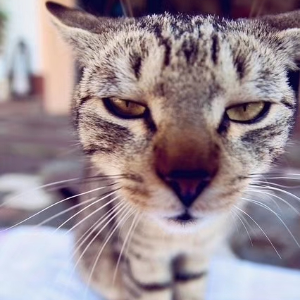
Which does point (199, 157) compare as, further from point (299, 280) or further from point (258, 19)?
point (299, 280)

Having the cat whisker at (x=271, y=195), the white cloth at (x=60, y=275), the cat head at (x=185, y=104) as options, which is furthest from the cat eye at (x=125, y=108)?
the white cloth at (x=60, y=275)

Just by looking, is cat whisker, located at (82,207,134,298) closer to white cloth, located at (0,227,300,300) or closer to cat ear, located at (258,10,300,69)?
white cloth, located at (0,227,300,300)

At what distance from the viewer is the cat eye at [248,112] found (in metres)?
0.37

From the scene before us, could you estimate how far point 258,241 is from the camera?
22.3 inches

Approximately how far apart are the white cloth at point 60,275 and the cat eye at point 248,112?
25 centimetres

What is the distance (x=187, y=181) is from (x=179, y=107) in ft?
0.19

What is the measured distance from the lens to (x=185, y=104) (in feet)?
1.14

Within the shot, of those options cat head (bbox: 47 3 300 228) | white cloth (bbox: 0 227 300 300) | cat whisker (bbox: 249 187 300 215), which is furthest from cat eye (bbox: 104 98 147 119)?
white cloth (bbox: 0 227 300 300)

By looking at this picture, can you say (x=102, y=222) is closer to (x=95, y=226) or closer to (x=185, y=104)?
(x=95, y=226)

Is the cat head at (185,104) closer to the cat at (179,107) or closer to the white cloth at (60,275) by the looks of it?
the cat at (179,107)

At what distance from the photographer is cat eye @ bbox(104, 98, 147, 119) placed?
→ 1.21 feet

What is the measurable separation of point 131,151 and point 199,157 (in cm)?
6

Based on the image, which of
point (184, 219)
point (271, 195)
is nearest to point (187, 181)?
point (184, 219)

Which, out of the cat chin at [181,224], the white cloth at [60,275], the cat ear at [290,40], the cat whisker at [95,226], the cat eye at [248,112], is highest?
the cat ear at [290,40]
